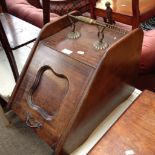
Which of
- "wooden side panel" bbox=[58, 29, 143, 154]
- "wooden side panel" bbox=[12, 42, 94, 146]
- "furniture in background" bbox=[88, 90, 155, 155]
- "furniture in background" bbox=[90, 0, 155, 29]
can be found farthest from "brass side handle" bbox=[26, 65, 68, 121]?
"furniture in background" bbox=[90, 0, 155, 29]

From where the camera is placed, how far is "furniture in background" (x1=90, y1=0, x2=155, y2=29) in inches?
66.5

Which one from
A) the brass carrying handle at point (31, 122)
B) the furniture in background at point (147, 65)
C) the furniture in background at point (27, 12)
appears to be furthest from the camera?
the furniture in background at point (27, 12)

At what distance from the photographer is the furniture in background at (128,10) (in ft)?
5.54

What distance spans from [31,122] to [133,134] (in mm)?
348

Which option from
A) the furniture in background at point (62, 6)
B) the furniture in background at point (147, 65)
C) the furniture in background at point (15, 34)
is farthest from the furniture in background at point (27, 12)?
the furniture in background at point (147, 65)

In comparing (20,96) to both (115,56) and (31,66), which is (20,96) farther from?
(115,56)

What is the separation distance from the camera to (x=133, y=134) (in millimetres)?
711

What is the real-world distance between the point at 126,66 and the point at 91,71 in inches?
6.7

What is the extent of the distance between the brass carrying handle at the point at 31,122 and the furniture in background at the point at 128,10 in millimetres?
1126

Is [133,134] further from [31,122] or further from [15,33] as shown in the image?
[15,33]

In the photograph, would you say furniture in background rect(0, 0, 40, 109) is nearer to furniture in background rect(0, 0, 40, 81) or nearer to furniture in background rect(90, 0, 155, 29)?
furniture in background rect(0, 0, 40, 81)

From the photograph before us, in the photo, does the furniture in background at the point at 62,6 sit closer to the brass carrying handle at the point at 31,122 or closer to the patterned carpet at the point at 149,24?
the patterned carpet at the point at 149,24

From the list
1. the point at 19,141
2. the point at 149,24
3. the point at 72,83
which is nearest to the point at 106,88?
the point at 72,83

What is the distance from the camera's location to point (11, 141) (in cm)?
99
